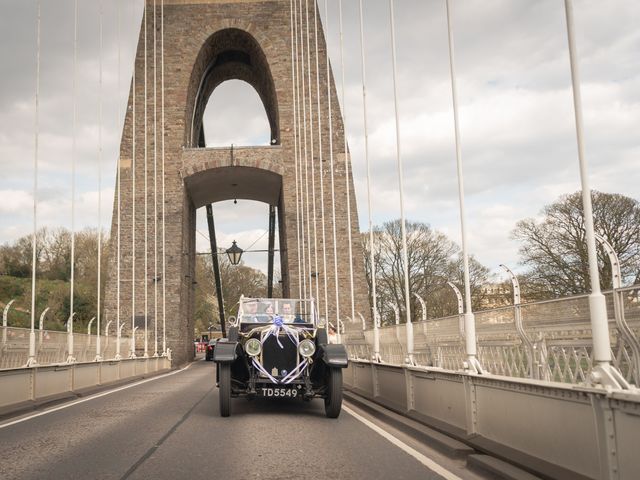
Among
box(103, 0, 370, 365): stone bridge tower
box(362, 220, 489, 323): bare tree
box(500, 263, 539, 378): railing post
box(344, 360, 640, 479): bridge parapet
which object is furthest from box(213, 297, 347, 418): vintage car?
box(362, 220, 489, 323): bare tree

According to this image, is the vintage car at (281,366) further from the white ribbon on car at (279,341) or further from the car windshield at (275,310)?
the car windshield at (275,310)

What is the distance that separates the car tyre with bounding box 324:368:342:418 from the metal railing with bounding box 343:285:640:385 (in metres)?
1.74

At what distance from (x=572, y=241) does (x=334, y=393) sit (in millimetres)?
21186

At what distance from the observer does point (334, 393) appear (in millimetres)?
10875

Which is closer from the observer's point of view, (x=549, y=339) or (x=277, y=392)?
(x=549, y=339)

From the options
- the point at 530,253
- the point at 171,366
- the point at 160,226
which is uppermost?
the point at 160,226

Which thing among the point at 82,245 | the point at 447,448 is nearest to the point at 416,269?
the point at 82,245

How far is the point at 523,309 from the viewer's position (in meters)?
7.15

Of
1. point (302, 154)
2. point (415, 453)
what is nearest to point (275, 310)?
point (415, 453)

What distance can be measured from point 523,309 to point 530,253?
85.0 ft

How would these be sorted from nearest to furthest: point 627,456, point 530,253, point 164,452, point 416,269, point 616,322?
Result: point 627,456, point 616,322, point 164,452, point 530,253, point 416,269

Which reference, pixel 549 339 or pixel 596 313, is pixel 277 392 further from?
pixel 596 313

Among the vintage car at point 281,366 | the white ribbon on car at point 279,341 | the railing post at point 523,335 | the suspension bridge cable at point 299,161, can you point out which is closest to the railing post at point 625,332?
the railing post at point 523,335

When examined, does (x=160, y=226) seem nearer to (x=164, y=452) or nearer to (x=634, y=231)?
(x=634, y=231)
